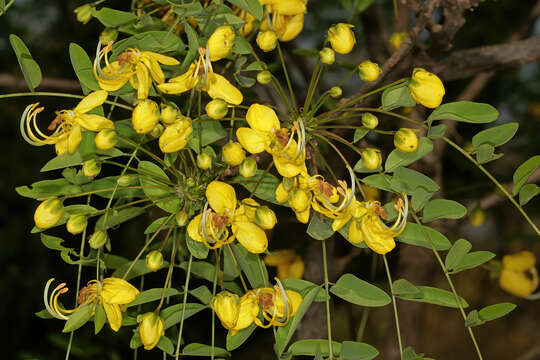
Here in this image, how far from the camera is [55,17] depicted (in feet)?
5.63

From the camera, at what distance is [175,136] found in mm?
439

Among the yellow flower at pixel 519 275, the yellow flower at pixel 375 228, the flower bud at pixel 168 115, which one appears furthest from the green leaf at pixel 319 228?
the yellow flower at pixel 519 275

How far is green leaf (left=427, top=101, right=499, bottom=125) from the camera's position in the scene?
0.46m

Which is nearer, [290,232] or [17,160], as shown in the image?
[290,232]

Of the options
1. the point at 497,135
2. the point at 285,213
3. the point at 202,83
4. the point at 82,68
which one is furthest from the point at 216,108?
the point at 285,213

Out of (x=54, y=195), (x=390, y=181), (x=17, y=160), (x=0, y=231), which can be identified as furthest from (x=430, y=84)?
(x=17, y=160)

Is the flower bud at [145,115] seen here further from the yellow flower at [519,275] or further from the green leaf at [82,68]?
the yellow flower at [519,275]

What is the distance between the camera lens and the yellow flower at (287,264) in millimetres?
776

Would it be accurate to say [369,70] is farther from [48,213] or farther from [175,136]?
[48,213]

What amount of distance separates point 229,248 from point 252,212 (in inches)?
2.4

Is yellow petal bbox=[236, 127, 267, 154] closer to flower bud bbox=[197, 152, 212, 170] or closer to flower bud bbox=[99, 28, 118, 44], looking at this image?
flower bud bbox=[197, 152, 212, 170]

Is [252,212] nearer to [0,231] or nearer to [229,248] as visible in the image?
[229,248]

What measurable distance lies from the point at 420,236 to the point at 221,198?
164mm

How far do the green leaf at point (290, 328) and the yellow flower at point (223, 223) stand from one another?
0.19 feet
